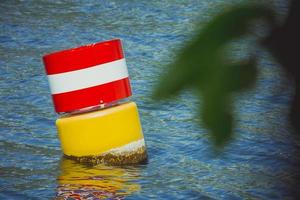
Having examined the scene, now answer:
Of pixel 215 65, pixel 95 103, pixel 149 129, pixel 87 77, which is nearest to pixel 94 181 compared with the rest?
pixel 95 103

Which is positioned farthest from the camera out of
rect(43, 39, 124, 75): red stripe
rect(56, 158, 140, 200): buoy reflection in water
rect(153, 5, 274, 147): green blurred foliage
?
rect(43, 39, 124, 75): red stripe

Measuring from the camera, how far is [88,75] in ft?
16.9

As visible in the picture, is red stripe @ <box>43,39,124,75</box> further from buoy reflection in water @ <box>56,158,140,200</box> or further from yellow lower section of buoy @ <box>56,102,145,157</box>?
buoy reflection in water @ <box>56,158,140,200</box>

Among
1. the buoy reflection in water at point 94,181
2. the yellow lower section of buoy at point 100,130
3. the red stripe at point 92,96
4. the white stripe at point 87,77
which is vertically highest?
the white stripe at point 87,77

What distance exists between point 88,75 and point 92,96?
134mm

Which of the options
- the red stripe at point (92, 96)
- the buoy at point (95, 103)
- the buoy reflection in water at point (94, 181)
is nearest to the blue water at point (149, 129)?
the buoy reflection in water at point (94, 181)

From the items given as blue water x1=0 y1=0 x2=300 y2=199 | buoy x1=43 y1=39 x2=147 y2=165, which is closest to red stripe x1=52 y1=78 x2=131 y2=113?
buoy x1=43 y1=39 x2=147 y2=165

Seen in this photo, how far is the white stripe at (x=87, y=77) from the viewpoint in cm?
514

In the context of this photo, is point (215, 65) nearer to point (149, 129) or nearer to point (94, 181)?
point (94, 181)

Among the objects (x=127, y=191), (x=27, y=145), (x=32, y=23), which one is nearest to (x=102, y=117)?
(x=127, y=191)

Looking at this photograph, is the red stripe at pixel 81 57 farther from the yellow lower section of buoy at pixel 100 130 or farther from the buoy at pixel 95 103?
the yellow lower section of buoy at pixel 100 130

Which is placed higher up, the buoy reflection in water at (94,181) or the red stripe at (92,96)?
the red stripe at (92,96)

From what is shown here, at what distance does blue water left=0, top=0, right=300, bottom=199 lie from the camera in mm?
584

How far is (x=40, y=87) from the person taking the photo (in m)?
7.83
